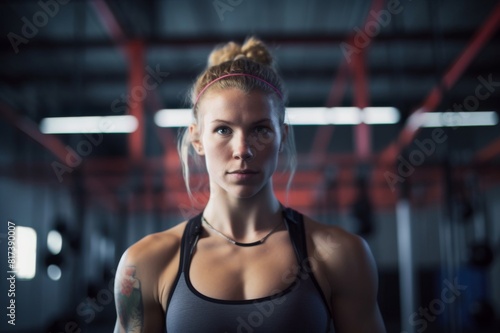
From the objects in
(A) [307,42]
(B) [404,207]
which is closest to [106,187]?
(A) [307,42]

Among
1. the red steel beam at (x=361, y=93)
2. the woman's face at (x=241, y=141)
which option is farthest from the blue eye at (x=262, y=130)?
the red steel beam at (x=361, y=93)

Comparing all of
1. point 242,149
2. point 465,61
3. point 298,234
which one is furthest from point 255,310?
point 465,61

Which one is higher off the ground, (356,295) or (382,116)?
(382,116)

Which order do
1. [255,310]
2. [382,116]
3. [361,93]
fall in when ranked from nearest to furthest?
[255,310], [361,93], [382,116]

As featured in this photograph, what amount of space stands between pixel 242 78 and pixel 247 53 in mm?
242

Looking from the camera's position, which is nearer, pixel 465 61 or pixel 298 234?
pixel 298 234

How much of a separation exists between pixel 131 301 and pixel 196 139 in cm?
44

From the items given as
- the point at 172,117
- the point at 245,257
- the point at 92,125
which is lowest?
the point at 245,257

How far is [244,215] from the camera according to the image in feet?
5.03

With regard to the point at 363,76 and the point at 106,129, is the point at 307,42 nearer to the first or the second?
the point at 363,76

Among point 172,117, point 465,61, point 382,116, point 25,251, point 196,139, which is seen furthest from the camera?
point 382,116

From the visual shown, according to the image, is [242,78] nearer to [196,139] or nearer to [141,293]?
[196,139]

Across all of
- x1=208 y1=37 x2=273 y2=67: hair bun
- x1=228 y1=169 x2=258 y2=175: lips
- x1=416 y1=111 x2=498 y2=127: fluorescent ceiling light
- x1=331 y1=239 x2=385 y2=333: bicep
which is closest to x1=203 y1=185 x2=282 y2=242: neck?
x1=228 y1=169 x2=258 y2=175: lips

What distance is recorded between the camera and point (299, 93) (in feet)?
29.4
